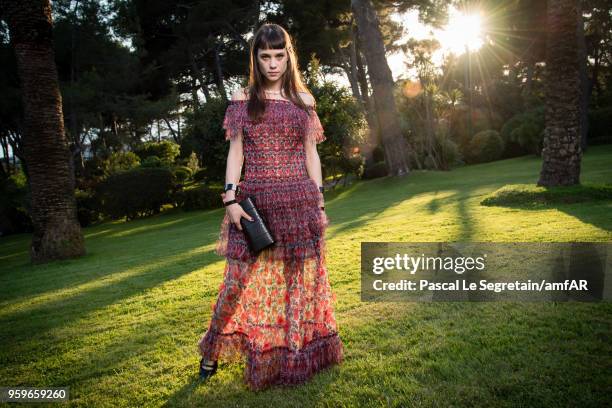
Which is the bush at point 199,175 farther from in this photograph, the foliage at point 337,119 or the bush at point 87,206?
the foliage at point 337,119

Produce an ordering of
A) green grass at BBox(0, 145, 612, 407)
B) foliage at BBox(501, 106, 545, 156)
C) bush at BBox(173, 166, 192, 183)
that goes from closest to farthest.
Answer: green grass at BBox(0, 145, 612, 407) → foliage at BBox(501, 106, 545, 156) → bush at BBox(173, 166, 192, 183)

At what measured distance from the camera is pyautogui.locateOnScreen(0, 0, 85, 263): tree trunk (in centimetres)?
898

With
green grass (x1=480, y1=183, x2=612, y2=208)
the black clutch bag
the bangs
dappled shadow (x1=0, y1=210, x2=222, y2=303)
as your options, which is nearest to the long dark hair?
the bangs

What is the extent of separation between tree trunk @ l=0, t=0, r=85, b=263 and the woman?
A: 831cm

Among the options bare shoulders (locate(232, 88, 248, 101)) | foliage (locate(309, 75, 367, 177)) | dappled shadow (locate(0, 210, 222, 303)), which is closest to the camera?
bare shoulders (locate(232, 88, 248, 101))

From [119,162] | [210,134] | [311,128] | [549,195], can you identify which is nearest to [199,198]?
[210,134]

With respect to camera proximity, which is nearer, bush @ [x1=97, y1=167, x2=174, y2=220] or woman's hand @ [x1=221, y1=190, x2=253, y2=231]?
woman's hand @ [x1=221, y1=190, x2=253, y2=231]

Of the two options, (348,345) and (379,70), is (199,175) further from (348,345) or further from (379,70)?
(348,345)

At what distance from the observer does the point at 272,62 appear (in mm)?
3006

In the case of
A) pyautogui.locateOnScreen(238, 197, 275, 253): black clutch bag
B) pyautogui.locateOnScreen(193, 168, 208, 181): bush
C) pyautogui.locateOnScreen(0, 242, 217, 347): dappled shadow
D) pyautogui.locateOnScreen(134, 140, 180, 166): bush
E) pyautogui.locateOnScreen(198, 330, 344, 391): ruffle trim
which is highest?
pyautogui.locateOnScreen(134, 140, 180, 166): bush

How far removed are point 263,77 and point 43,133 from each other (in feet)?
27.9

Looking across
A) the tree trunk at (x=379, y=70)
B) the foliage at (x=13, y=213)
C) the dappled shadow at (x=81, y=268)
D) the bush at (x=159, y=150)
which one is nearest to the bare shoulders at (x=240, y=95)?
the dappled shadow at (x=81, y=268)

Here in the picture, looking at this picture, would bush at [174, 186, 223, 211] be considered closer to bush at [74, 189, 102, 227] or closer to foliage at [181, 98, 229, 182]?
foliage at [181, 98, 229, 182]

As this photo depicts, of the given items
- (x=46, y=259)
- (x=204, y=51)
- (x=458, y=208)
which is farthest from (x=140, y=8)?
(x=458, y=208)
